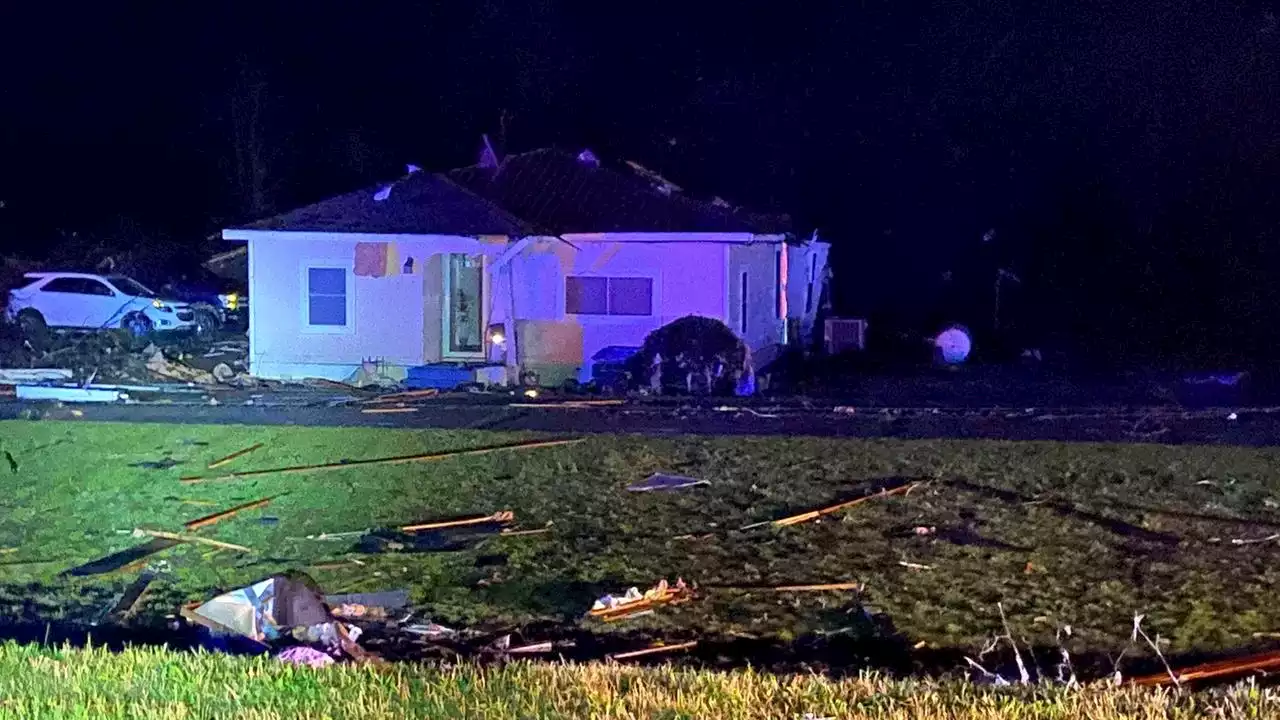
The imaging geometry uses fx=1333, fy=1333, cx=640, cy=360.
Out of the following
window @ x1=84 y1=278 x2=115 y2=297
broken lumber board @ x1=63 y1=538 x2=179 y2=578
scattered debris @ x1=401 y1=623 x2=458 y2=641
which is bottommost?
scattered debris @ x1=401 y1=623 x2=458 y2=641

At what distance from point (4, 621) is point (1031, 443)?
33.6ft

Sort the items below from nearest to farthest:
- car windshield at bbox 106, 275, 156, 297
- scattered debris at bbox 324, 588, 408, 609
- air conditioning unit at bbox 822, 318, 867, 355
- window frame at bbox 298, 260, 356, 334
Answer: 1. scattered debris at bbox 324, 588, 408, 609
2. window frame at bbox 298, 260, 356, 334
3. air conditioning unit at bbox 822, 318, 867, 355
4. car windshield at bbox 106, 275, 156, 297

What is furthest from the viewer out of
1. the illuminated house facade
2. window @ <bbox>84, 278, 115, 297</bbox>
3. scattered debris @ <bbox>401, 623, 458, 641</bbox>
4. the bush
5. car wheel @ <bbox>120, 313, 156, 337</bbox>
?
window @ <bbox>84, 278, 115, 297</bbox>

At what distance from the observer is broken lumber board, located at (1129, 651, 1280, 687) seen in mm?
6062

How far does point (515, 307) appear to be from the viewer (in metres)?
20.6

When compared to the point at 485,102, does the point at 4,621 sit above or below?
below

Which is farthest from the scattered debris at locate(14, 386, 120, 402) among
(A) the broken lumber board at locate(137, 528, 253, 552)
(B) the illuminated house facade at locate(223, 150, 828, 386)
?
(A) the broken lumber board at locate(137, 528, 253, 552)

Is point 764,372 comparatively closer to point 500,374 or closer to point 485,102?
point 500,374

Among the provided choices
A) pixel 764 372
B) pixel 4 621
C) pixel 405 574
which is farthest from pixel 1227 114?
pixel 4 621

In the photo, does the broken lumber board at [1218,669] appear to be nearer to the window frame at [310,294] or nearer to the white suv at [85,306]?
the window frame at [310,294]

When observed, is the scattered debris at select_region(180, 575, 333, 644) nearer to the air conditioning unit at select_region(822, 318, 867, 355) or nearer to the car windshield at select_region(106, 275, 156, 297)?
the air conditioning unit at select_region(822, 318, 867, 355)

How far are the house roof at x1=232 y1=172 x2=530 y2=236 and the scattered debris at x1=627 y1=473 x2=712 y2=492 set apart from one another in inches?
348

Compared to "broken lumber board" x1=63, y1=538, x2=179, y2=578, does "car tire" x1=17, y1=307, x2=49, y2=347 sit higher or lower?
higher

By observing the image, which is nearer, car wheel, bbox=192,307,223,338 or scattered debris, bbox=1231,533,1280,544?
scattered debris, bbox=1231,533,1280,544
